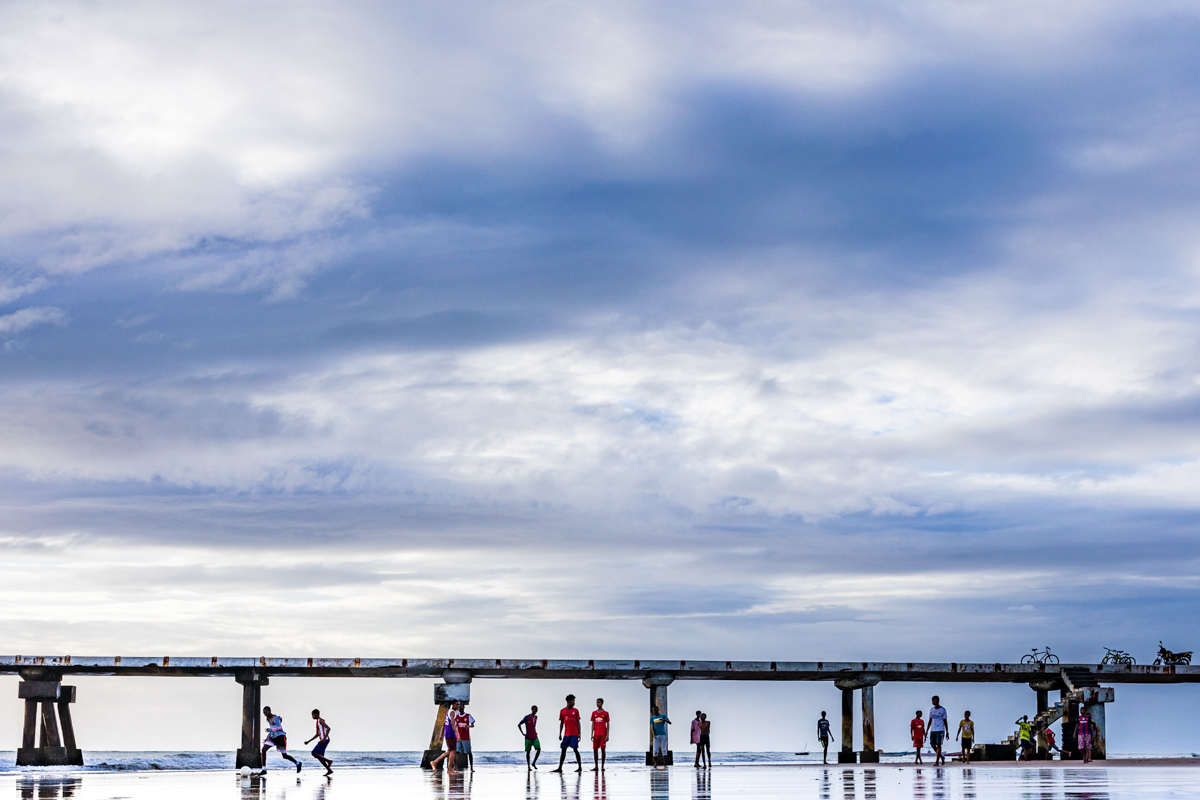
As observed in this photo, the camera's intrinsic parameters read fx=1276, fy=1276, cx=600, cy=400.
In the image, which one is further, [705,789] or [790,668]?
[790,668]

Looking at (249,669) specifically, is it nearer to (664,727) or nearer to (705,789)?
(664,727)

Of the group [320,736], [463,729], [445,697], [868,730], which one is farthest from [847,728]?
[320,736]

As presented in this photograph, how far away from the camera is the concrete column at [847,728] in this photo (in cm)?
3623

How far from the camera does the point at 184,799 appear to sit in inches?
615

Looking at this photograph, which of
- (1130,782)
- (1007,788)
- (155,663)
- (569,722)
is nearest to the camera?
(1007,788)

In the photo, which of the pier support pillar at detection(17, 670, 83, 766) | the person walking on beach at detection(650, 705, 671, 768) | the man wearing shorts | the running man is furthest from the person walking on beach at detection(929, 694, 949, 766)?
the pier support pillar at detection(17, 670, 83, 766)

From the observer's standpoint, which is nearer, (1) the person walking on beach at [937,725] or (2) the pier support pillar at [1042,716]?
(1) the person walking on beach at [937,725]

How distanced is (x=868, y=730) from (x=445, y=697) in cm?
1223

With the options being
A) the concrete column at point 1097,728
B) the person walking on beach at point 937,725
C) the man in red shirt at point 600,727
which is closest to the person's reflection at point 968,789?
the man in red shirt at point 600,727

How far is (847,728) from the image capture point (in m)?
36.7

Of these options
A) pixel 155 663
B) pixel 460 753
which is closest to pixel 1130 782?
pixel 460 753

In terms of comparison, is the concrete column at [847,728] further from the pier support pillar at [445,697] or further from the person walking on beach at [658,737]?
the pier support pillar at [445,697]

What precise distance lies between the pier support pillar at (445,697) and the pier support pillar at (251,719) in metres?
4.16

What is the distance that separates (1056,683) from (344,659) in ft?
68.4
